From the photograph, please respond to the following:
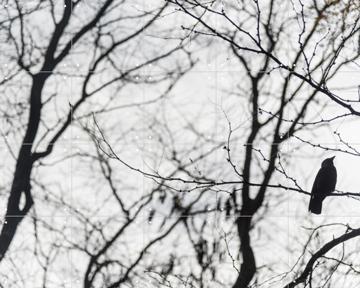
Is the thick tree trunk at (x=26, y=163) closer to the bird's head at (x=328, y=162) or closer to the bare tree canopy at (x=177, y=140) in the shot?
the bare tree canopy at (x=177, y=140)

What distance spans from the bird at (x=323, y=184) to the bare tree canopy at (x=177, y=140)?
19mm

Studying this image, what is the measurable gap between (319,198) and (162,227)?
1.00 metres

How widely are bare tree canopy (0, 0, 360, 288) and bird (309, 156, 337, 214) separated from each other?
0.06 ft

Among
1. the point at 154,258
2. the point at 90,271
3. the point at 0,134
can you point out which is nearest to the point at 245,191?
the point at 154,258

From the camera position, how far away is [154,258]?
9.94 feet

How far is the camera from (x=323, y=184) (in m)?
2.95

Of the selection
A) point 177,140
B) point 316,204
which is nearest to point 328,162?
point 316,204

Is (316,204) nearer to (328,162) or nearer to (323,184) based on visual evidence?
(323,184)

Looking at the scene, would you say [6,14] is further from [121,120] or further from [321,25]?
[321,25]

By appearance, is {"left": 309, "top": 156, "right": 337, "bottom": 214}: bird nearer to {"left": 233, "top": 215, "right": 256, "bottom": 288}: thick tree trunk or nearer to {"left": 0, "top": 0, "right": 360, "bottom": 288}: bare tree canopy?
{"left": 0, "top": 0, "right": 360, "bottom": 288}: bare tree canopy

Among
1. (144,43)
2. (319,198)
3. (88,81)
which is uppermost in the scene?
(144,43)

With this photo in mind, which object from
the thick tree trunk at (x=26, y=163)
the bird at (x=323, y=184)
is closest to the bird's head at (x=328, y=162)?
the bird at (x=323, y=184)

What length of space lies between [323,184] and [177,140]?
0.94m

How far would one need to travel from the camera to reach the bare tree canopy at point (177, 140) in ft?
9.86
